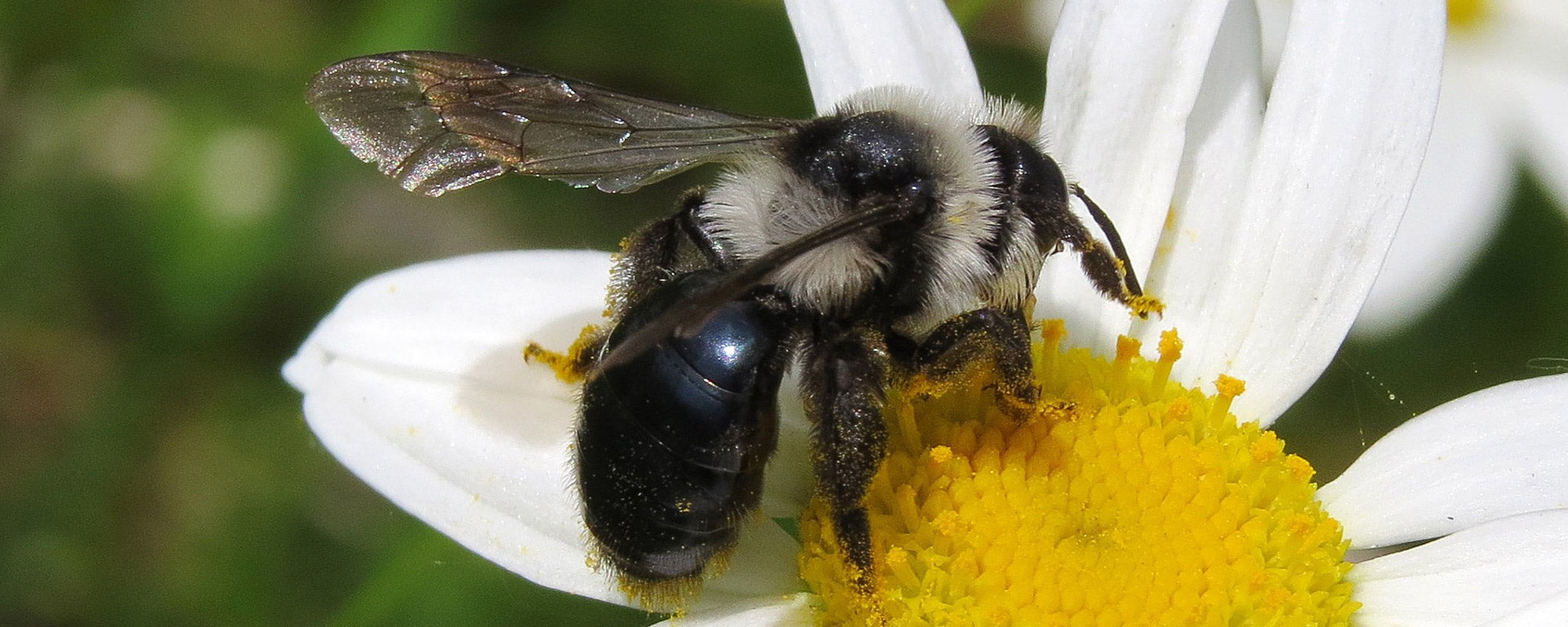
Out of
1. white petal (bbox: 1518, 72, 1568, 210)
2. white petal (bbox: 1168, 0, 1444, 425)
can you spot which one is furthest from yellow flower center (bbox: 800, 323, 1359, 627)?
white petal (bbox: 1518, 72, 1568, 210)

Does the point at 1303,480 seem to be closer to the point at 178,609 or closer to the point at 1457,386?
the point at 1457,386

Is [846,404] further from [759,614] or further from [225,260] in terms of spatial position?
[225,260]

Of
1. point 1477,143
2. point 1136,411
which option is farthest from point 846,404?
point 1477,143

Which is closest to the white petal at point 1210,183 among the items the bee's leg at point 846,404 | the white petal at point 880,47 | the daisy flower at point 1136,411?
the daisy flower at point 1136,411

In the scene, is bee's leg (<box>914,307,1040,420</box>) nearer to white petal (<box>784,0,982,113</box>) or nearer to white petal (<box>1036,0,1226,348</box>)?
white petal (<box>1036,0,1226,348</box>)

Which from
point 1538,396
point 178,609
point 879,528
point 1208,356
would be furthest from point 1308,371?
point 178,609

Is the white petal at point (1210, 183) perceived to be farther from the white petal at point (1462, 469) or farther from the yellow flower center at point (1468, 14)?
the yellow flower center at point (1468, 14)
